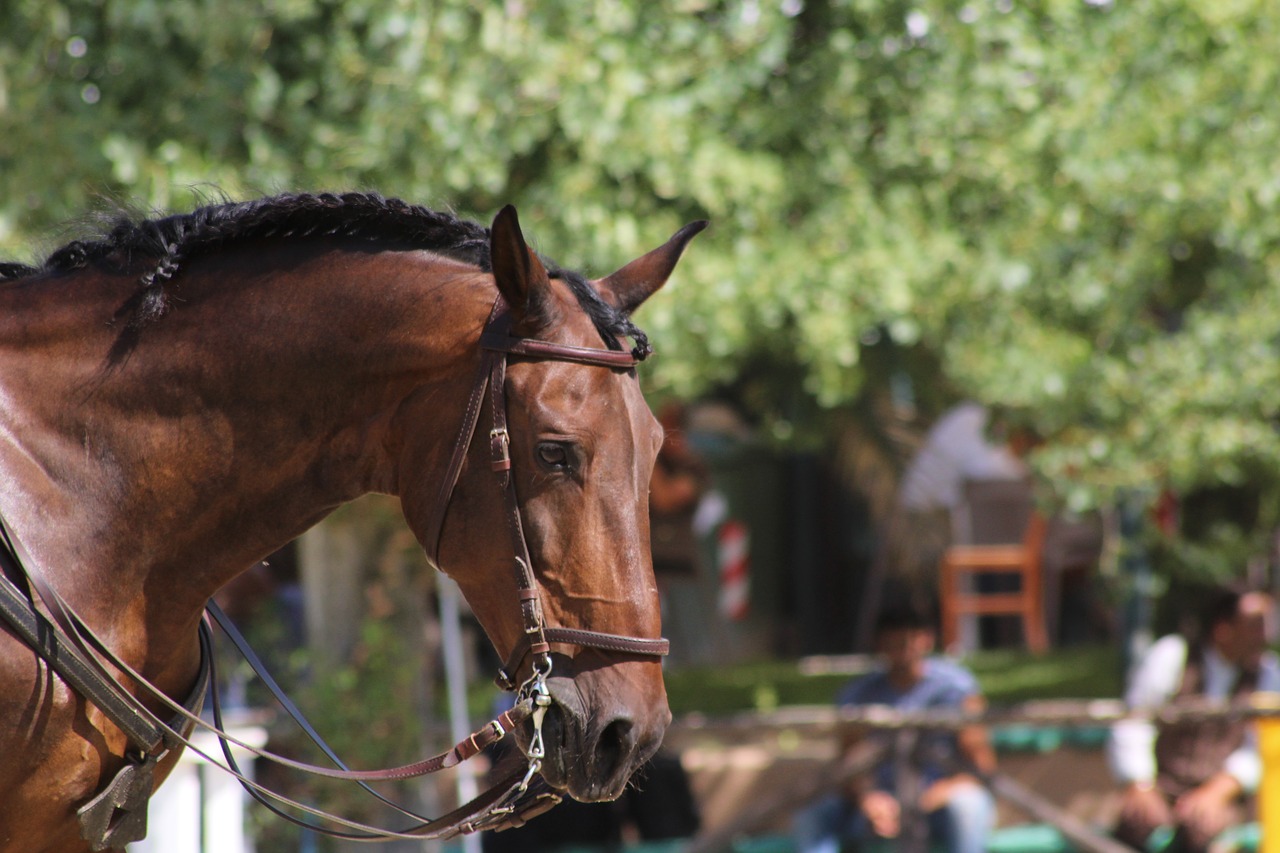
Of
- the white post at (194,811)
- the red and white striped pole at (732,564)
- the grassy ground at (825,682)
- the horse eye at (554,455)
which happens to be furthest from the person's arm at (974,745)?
the red and white striped pole at (732,564)

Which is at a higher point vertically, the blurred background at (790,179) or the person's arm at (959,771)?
the blurred background at (790,179)

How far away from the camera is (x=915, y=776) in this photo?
629 centimetres

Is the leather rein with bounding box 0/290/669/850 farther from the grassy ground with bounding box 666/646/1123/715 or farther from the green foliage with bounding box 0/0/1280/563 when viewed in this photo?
the grassy ground with bounding box 666/646/1123/715

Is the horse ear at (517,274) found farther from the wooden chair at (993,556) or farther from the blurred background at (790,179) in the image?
the wooden chair at (993,556)

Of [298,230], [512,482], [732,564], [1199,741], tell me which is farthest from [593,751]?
[732,564]

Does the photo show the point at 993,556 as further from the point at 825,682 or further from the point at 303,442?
the point at 303,442

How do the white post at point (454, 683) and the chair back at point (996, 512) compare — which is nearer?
the white post at point (454, 683)

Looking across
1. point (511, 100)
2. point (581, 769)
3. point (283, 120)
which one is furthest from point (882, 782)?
point (581, 769)

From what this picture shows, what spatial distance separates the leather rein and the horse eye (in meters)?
0.06

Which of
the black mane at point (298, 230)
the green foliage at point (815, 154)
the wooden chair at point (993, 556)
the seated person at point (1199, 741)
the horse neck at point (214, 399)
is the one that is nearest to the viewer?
the horse neck at point (214, 399)

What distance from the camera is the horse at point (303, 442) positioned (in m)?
2.41

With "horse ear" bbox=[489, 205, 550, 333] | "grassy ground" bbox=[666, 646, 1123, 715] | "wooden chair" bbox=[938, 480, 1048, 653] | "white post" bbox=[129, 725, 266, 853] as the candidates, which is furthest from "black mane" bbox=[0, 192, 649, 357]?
"wooden chair" bbox=[938, 480, 1048, 653]

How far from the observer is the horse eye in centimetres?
243

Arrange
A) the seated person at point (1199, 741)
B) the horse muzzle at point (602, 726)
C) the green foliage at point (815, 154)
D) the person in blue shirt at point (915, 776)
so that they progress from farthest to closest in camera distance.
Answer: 1. the person in blue shirt at point (915, 776)
2. the seated person at point (1199, 741)
3. the green foliage at point (815, 154)
4. the horse muzzle at point (602, 726)
